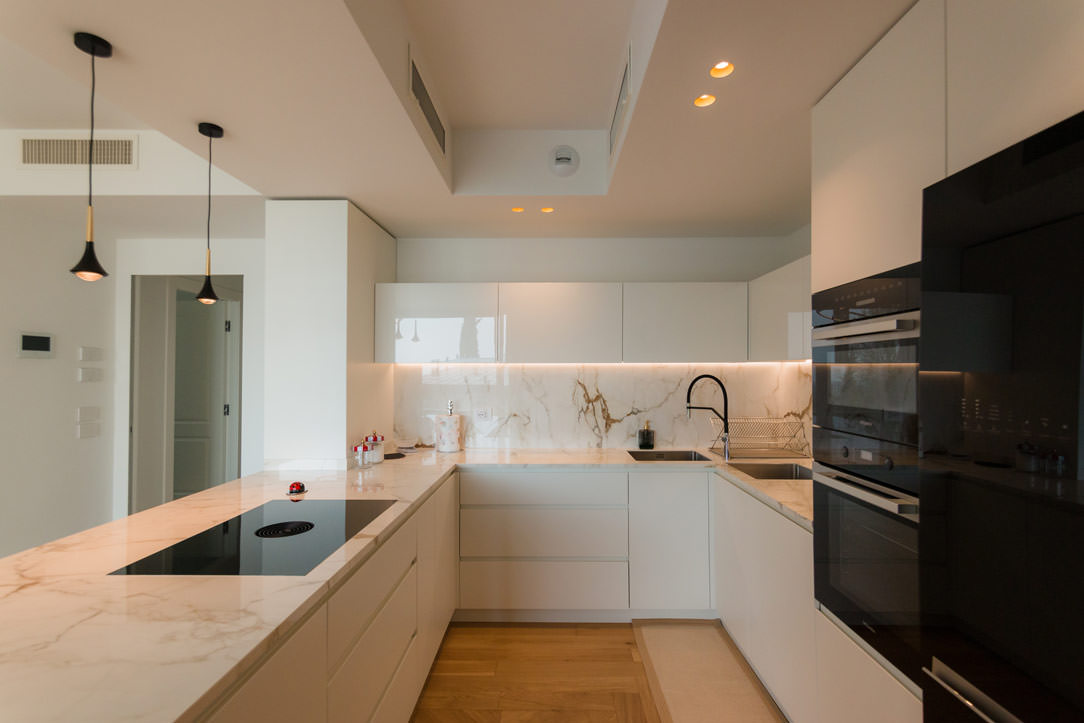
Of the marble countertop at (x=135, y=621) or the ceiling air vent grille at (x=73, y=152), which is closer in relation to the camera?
the marble countertop at (x=135, y=621)

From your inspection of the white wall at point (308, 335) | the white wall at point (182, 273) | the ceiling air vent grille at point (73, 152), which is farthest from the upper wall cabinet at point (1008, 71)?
the white wall at point (182, 273)

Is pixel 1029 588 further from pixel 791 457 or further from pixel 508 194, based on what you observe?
pixel 508 194

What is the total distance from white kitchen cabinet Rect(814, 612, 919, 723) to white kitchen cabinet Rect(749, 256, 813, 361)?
4.06 feet

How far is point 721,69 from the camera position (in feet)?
4.93

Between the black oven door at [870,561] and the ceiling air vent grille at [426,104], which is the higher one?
the ceiling air vent grille at [426,104]

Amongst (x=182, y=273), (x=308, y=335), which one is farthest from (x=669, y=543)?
(x=182, y=273)

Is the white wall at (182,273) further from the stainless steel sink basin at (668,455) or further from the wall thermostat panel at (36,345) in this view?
the stainless steel sink basin at (668,455)

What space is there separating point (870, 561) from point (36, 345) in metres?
4.43

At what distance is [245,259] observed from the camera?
334 cm

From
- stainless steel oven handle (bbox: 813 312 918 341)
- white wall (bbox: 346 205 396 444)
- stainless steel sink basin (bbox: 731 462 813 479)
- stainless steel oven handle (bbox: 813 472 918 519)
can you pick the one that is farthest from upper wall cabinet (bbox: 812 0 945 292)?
white wall (bbox: 346 205 396 444)

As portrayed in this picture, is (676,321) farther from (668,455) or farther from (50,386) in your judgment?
(50,386)

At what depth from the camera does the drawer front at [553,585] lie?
A: 277cm

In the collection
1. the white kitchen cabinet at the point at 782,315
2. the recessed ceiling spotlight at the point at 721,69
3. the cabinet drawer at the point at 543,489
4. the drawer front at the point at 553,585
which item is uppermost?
the recessed ceiling spotlight at the point at 721,69

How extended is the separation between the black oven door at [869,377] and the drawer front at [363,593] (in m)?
1.50
